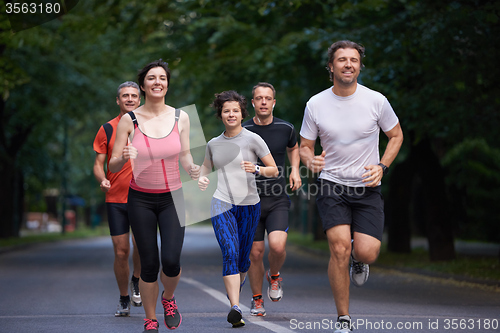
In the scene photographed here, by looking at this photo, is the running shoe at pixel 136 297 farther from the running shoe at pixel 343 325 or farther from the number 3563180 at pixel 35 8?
the number 3563180 at pixel 35 8

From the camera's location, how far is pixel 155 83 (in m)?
6.07

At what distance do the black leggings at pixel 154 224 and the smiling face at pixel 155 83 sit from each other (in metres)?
0.76

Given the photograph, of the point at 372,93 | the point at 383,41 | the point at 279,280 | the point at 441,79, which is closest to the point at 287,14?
the point at 383,41

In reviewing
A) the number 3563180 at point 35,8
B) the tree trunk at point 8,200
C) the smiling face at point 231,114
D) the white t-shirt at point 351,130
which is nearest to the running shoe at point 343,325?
the white t-shirt at point 351,130

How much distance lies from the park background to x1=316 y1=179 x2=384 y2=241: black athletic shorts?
242 inches

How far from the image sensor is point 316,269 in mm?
16625

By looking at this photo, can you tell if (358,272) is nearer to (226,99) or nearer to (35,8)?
(226,99)

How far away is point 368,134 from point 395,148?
28 cm

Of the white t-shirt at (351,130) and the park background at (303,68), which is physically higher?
the park background at (303,68)

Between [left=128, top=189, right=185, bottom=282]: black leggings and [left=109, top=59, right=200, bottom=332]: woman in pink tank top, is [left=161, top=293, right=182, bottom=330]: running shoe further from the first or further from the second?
[left=128, top=189, right=185, bottom=282]: black leggings

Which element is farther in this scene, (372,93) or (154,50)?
(154,50)

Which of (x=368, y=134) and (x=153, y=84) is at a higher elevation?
(x=153, y=84)

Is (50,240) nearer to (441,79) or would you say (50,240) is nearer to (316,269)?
(316,269)

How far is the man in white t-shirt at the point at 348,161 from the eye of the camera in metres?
6.18
